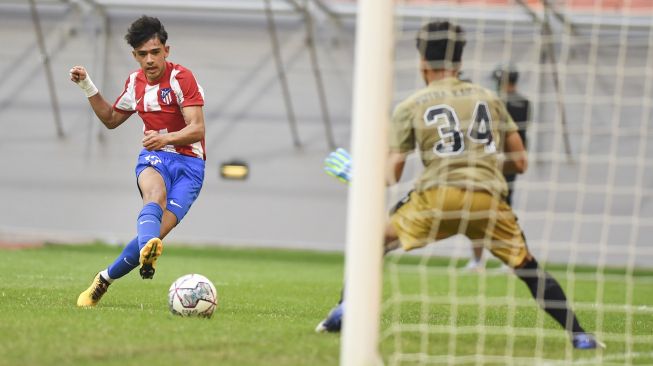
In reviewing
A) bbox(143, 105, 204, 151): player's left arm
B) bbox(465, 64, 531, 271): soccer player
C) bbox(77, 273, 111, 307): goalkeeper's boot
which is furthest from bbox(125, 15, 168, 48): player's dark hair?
bbox(465, 64, 531, 271): soccer player

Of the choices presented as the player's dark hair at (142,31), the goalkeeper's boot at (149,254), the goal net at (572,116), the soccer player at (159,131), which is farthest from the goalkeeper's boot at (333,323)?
the goal net at (572,116)

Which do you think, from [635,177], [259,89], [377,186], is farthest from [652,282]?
[377,186]

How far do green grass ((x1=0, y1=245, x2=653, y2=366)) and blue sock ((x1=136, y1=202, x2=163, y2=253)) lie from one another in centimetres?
46

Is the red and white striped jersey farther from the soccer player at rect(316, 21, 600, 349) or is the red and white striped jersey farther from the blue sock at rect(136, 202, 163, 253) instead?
the soccer player at rect(316, 21, 600, 349)

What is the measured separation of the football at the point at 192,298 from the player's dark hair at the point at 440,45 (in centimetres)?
205

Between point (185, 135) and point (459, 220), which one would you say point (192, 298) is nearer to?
point (185, 135)

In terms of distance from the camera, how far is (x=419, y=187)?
5715 millimetres

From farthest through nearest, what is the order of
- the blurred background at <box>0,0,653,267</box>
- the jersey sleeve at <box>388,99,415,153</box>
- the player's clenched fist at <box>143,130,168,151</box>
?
1. the blurred background at <box>0,0,653,267</box>
2. the player's clenched fist at <box>143,130,168,151</box>
3. the jersey sleeve at <box>388,99,415,153</box>

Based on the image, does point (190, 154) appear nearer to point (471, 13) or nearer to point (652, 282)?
point (652, 282)

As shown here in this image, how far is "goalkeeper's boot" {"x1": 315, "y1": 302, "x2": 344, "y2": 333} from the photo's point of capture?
232 inches

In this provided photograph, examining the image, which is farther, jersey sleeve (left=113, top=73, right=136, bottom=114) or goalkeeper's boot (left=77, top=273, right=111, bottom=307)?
jersey sleeve (left=113, top=73, right=136, bottom=114)

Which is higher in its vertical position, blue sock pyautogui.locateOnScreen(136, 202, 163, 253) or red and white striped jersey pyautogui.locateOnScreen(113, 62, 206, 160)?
red and white striped jersey pyautogui.locateOnScreen(113, 62, 206, 160)

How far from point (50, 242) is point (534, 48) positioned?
8.59 m

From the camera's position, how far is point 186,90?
730cm
